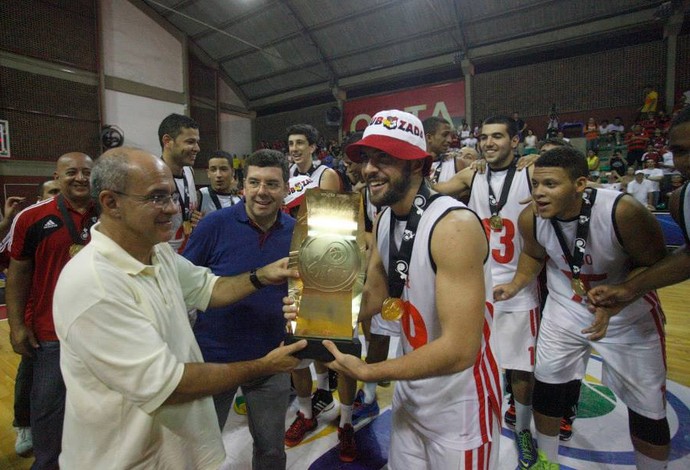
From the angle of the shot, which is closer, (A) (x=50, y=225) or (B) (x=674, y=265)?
(B) (x=674, y=265)

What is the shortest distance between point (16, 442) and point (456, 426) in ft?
11.6

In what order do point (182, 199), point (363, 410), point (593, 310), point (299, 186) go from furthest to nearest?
point (299, 186)
point (182, 199)
point (363, 410)
point (593, 310)

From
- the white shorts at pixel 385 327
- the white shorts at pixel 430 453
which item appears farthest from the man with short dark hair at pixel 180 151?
the white shorts at pixel 430 453

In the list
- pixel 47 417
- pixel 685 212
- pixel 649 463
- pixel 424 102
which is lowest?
pixel 649 463

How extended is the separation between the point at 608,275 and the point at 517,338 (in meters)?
0.90

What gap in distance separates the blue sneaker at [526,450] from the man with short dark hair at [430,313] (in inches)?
53.8

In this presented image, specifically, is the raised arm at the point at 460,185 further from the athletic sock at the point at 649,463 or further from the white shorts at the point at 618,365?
the athletic sock at the point at 649,463

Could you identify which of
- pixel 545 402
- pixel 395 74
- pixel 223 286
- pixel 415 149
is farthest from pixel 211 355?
pixel 395 74

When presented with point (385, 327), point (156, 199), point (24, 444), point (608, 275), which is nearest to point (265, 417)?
point (385, 327)

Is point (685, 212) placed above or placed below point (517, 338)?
above

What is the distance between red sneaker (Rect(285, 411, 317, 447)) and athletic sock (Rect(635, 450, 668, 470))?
2.29 m

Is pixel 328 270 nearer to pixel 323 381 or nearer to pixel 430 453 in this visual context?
pixel 430 453

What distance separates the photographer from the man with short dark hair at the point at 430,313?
1.45 metres

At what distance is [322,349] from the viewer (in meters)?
1.59
